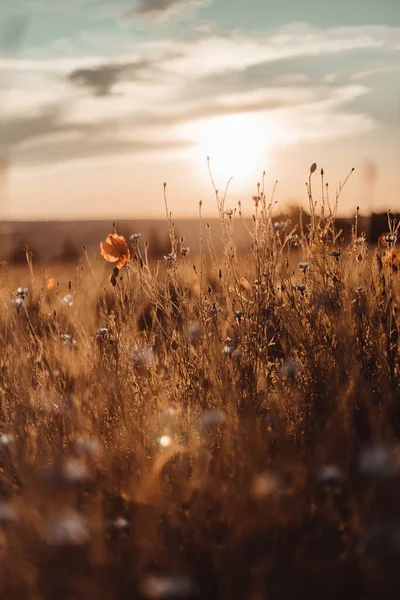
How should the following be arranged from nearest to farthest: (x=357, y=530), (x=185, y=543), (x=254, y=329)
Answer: (x=357, y=530)
(x=185, y=543)
(x=254, y=329)

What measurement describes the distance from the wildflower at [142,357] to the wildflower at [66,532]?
1.18 m

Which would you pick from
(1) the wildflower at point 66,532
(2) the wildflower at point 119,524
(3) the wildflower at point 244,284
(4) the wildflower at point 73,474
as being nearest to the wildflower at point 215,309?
(3) the wildflower at point 244,284

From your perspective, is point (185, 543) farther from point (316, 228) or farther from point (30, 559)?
point (316, 228)

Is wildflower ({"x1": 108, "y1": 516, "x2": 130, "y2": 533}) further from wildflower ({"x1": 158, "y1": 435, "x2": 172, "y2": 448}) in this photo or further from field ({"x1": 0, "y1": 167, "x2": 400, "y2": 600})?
wildflower ({"x1": 158, "y1": 435, "x2": 172, "y2": 448})

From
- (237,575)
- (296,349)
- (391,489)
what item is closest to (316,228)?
(296,349)

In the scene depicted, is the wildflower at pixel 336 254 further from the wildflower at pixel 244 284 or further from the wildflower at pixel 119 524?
the wildflower at pixel 119 524

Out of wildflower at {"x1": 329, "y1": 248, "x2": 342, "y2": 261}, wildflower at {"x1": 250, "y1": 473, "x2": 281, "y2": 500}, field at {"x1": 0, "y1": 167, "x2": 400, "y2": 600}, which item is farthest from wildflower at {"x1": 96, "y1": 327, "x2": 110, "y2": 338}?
wildflower at {"x1": 250, "y1": 473, "x2": 281, "y2": 500}

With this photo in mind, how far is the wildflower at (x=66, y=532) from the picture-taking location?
1.75 meters

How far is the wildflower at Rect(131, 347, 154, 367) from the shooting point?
2.95 m

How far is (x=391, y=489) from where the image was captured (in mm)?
1797

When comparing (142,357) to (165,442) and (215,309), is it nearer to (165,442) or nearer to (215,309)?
(215,309)

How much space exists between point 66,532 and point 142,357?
4.10ft

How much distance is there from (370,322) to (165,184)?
43.7 inches

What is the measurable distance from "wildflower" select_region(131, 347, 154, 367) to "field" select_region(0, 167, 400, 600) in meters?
0.01
